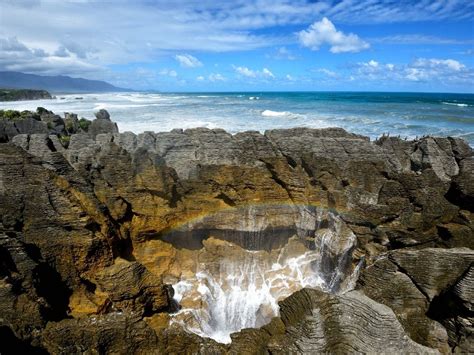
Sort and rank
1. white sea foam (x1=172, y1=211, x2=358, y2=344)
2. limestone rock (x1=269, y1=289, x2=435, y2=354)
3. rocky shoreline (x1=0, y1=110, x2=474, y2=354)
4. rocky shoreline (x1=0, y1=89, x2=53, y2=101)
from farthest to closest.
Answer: rocky shoreline (x1=0, y1=89, x2=53, y2=101)
white sea foam (x1=172, y1=211, x2=358, y2=344)
rocky shoreline (x1=0, y1=110, x2=474, y2=354)
limestone rock (x1=269, y1=289, x2=435, y2=354)

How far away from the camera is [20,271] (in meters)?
6.12

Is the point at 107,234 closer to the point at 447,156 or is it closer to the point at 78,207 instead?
the point at 78,207

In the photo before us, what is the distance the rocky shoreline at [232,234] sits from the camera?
14.6ft

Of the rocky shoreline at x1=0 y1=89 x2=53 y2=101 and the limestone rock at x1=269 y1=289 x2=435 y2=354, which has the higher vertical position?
the rocky shoreline at x1=0 y1=89 x2=53 y2=101

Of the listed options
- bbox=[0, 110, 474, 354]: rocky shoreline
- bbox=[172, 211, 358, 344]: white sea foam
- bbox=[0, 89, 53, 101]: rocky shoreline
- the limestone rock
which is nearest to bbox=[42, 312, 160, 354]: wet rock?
bbox=[0, 110, 474, 354]: rocky shoreline

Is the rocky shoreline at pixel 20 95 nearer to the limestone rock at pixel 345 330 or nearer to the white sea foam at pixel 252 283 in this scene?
the white sea foam at pixel 252 283

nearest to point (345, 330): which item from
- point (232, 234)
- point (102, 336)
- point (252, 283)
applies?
point (102, 336)

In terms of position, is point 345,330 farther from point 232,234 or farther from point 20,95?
point 20,95

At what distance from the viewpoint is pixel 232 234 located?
9.81 meters

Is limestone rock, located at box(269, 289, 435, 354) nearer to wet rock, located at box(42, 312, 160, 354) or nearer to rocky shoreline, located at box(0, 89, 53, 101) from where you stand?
wet rock, located at box(42, 312, 160, 354)

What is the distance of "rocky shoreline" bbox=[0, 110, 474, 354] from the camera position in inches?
175

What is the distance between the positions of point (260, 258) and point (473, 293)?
6.07m

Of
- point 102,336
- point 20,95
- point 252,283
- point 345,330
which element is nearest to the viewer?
point 345,330

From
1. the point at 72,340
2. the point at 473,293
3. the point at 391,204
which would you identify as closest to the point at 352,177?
the point at 391,204
